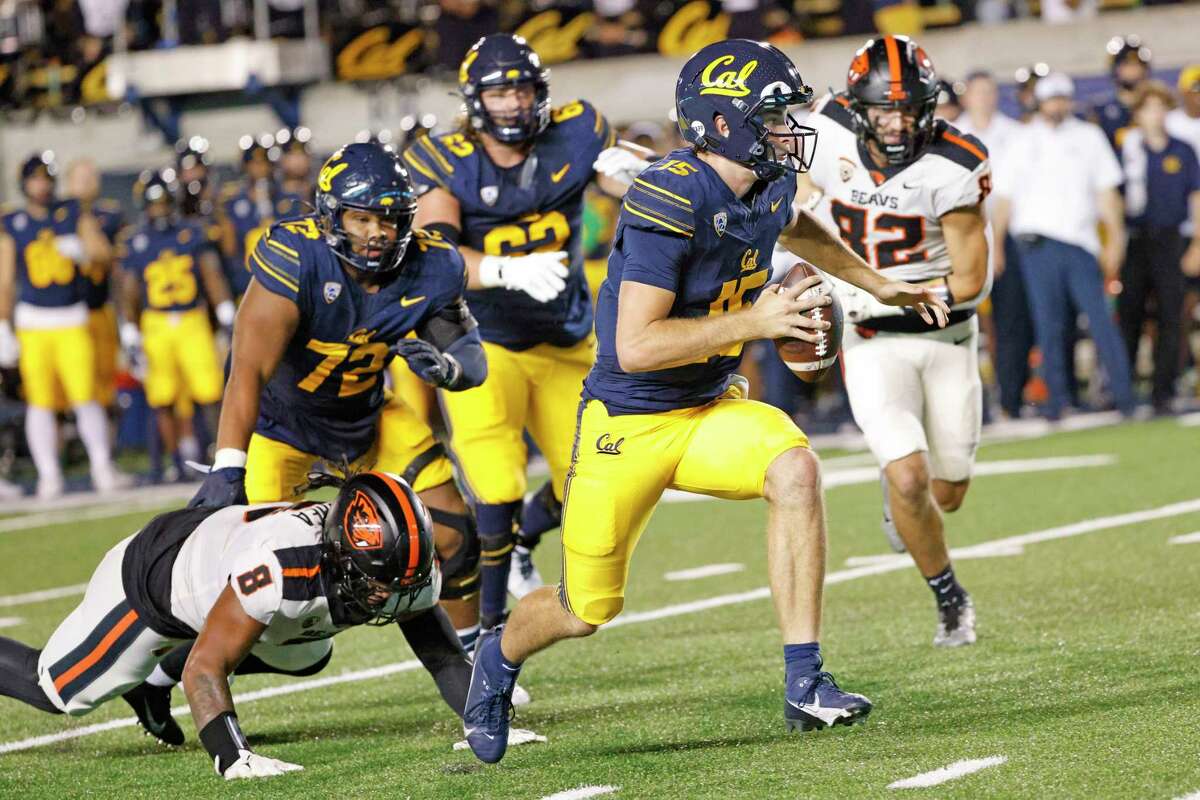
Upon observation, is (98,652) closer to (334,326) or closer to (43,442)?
(334,326)

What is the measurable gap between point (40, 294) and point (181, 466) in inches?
51.3

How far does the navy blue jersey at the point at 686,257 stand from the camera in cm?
422

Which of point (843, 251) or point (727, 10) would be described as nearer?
point (843, 251)

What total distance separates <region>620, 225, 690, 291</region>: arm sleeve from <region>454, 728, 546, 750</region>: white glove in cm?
120

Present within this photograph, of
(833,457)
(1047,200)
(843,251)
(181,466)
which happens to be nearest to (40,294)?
(181,466)

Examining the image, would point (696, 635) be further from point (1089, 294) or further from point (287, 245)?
point (1089, 294)

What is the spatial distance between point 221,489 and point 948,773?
199cm

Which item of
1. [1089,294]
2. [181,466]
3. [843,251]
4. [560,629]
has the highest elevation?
[843,251]

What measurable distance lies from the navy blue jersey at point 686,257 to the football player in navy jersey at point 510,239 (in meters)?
1.42

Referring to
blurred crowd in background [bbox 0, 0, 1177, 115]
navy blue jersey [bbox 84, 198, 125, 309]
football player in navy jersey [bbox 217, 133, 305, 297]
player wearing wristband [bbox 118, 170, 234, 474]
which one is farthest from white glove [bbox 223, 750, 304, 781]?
blurred crowd in background [bbox 0, 0, 1177, 115]

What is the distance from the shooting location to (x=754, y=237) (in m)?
4.38

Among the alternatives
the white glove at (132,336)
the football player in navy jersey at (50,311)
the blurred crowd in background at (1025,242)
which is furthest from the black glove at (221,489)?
the white glove at (132,336)

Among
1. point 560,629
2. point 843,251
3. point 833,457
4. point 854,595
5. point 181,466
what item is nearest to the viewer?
point 560,629

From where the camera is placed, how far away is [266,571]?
14.2 feet
